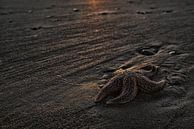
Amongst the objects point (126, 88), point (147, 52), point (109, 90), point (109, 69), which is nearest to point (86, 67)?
point (109, 69)

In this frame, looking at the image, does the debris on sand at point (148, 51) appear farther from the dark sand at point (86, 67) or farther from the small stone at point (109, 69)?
the small stone at point (109, 69)

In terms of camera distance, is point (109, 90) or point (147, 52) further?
point (147, 52)

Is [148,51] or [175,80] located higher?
[148,51]

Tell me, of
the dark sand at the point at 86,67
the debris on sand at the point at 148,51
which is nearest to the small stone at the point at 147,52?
the debris on sand at the point at 148,51

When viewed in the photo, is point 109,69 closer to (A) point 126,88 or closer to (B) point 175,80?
(B) point 175,80

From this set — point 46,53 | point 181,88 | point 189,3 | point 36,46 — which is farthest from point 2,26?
point 189,3

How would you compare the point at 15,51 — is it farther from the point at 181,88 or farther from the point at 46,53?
the point at 181,88

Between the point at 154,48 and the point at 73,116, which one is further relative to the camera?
the point at 154,48

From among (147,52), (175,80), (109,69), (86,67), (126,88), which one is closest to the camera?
(126,88)
